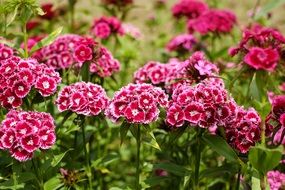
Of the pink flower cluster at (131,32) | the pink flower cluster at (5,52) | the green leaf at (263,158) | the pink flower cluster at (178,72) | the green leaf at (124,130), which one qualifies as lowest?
the green leaf at (263,158)

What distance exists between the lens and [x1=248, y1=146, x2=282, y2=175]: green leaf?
3.23 metres

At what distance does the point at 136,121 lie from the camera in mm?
3391

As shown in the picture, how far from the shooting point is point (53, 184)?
12.7 ft

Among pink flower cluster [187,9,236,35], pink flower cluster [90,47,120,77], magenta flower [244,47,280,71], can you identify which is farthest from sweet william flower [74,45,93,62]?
pink flower cluster [187,9,236,35]

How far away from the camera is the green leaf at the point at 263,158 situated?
3.23 m

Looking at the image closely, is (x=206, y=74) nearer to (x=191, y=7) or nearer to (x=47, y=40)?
(x=47, y=40)

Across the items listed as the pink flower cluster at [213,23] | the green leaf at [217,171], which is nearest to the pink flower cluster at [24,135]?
the green leaf at [217,171]

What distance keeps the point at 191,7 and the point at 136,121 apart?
11.0 feet

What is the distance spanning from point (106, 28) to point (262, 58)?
2128 mm

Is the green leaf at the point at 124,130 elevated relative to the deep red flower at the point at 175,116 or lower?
lower

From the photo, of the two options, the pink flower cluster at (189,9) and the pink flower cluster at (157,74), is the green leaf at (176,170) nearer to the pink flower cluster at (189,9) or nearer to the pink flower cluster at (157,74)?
the pink flower cluster at (157,74)

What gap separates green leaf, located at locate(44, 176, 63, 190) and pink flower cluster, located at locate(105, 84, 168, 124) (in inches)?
24.9

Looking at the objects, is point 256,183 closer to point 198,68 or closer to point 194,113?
point 194,113

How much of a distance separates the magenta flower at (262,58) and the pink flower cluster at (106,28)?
205 centimetres
